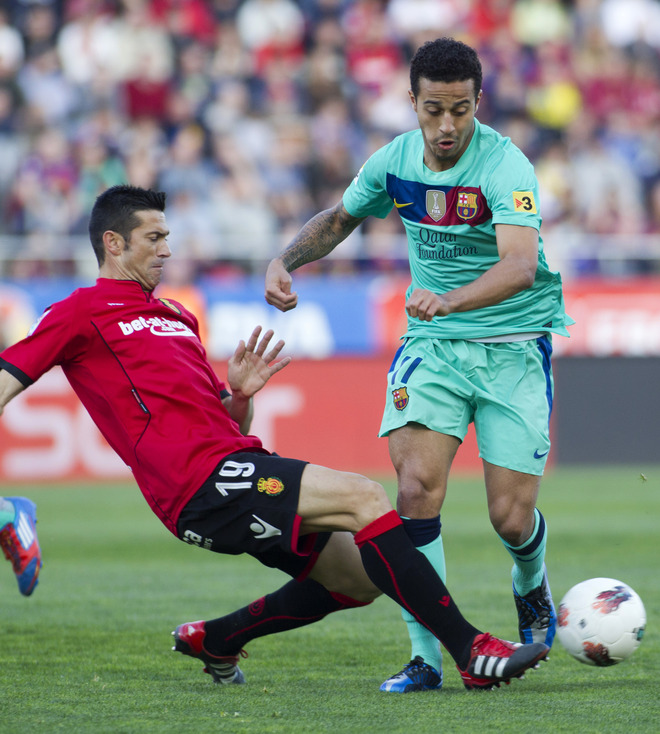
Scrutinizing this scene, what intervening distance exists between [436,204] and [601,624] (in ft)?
5.48

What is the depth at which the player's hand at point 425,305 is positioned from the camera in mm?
3975

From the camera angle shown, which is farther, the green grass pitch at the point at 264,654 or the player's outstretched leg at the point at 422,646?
the player's outstretched leg at the point at 422,646

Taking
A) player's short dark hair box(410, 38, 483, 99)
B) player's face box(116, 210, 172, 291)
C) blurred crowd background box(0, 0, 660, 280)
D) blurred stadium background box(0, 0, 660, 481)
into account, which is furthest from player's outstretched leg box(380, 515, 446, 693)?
blurred crowd background box(0, 0, 660, 280)

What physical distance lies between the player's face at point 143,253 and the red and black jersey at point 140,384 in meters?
0.11

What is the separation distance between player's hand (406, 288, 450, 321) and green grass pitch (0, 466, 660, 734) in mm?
1264

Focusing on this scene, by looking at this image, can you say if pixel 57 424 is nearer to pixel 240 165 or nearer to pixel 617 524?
pixel 240 165

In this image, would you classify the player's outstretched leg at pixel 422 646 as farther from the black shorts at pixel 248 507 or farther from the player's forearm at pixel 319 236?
the player's forearm at pixel 319 236

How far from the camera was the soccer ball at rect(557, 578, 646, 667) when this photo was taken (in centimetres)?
438

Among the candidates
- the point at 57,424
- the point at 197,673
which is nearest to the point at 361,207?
the point at 197,673

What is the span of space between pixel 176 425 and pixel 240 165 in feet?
35.6

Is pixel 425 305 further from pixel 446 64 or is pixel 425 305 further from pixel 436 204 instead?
pixel 446 64

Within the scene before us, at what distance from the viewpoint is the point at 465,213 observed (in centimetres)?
461

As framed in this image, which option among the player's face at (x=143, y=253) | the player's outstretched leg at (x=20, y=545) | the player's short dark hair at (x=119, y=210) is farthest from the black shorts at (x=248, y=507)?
the player's outstretched leg at (x=20, y=545)

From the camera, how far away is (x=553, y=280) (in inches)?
192
